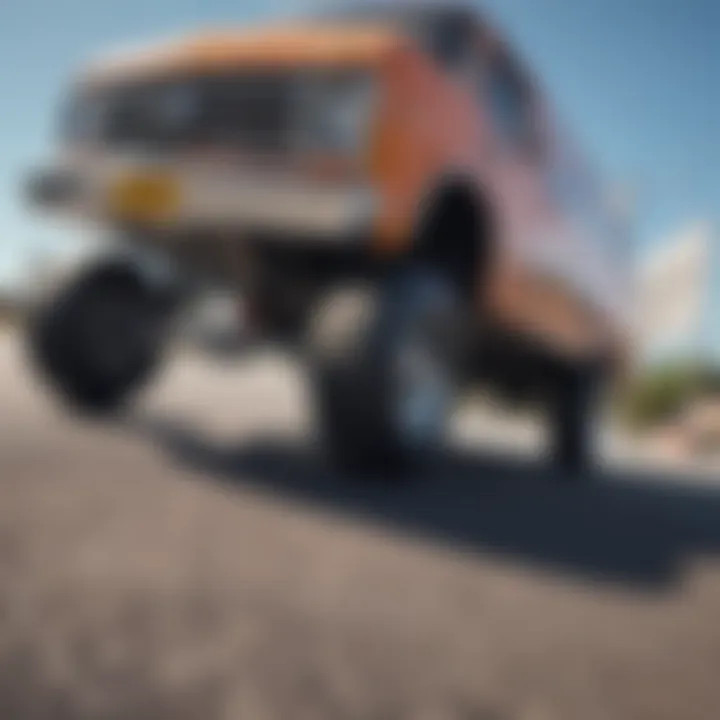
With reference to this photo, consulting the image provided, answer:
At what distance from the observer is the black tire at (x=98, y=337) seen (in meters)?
5.07

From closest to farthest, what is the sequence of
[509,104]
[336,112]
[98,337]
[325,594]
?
[325,594] < [336,112] < [509,104] < [98,337]

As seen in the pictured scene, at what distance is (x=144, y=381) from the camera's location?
5.74 m

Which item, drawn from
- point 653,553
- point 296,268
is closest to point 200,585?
point 653,553

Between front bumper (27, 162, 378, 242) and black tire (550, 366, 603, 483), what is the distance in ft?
11.6

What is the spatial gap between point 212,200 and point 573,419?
3920 mm

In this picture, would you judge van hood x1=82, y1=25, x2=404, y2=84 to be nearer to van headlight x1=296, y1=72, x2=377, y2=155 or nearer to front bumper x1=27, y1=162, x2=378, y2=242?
van headlight x1=296, y1=72, x2=377, y2=155

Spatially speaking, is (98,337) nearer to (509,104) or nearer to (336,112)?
(336,112)

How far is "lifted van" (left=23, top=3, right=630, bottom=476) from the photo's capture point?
353 centimetres

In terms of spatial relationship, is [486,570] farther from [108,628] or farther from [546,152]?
[546,152]

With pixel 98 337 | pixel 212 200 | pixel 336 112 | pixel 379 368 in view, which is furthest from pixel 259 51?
pixel 98 337

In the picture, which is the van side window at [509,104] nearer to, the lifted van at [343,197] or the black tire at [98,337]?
the lifted van at [343,197]

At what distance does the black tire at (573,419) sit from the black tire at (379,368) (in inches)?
118

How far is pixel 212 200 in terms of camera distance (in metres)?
3.62

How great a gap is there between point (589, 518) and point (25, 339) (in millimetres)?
3303
